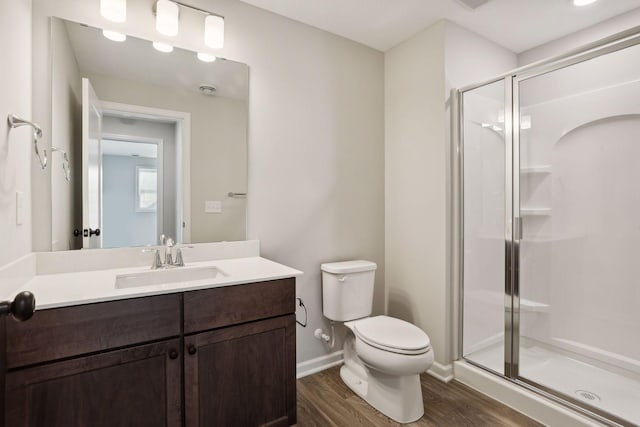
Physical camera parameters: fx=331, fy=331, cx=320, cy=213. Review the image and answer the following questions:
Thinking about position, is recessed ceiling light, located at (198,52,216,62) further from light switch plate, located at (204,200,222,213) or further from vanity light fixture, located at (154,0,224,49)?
light switch plate, located at (204,200,222,213)

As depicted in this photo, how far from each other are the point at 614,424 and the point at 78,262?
8.66 feet

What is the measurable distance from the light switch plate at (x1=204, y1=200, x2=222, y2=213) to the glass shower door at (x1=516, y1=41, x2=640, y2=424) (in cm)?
179

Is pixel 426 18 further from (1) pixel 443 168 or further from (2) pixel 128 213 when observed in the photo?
(2) pixel 128 213

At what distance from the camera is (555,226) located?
227cm

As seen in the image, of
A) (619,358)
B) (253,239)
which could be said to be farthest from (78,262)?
(619,358)

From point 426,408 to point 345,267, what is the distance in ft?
2.99

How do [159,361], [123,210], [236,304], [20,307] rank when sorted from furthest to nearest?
[123,210]
[236,304]
[159,361]
[20,307]

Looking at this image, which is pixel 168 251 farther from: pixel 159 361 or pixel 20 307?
pixel 20 307

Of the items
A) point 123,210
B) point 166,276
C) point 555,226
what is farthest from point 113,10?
point 555,226

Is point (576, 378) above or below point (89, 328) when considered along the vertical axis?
below

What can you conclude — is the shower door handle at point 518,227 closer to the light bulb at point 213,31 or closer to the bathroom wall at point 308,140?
the bathroom wall at point 308,140

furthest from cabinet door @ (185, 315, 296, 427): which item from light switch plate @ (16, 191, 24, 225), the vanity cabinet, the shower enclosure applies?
the shower enclosure

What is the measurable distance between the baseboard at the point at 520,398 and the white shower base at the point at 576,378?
98 mm

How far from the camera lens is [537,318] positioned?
2.26 m
